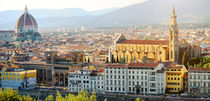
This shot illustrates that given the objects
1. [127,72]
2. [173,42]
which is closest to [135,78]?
[127,72]

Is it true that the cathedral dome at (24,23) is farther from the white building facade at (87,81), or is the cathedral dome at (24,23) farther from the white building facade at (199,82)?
the white building facade at (199,82)

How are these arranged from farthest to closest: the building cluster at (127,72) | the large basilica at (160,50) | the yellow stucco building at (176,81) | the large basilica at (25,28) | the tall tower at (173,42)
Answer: the large basilica at (25,28) < the large basilica at (160,50) < the tall tower at (173,42) < the yellow stucco building at (176,81) < the building cluster at (127,72)

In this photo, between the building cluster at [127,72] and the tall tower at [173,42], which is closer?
the building cluster at [127,72]

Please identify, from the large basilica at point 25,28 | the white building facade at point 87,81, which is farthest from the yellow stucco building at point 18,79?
the large basilica at point 25,28

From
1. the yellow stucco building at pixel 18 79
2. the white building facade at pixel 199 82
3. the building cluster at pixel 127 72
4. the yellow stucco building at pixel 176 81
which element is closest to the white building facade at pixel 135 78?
the building cluster at pixel 127 72

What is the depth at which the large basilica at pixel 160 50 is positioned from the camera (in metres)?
73.8

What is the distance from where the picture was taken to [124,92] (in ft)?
187

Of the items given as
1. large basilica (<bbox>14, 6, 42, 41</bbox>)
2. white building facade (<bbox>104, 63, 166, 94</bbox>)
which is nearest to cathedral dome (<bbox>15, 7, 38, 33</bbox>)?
large basilica (<bbox>14, 6, 42, 41</bbox>)

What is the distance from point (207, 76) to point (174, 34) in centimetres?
2013

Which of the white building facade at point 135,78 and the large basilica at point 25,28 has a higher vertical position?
the large basilica at point 25,28

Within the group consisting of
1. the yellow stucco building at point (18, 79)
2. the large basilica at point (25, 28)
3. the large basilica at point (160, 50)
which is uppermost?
the large basilica at point (25, 28)

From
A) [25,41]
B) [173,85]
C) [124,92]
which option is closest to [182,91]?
[173,85]

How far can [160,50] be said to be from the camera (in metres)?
75.2

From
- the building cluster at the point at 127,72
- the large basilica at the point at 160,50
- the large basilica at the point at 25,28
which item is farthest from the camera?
the large basilica at the point at 25,28
